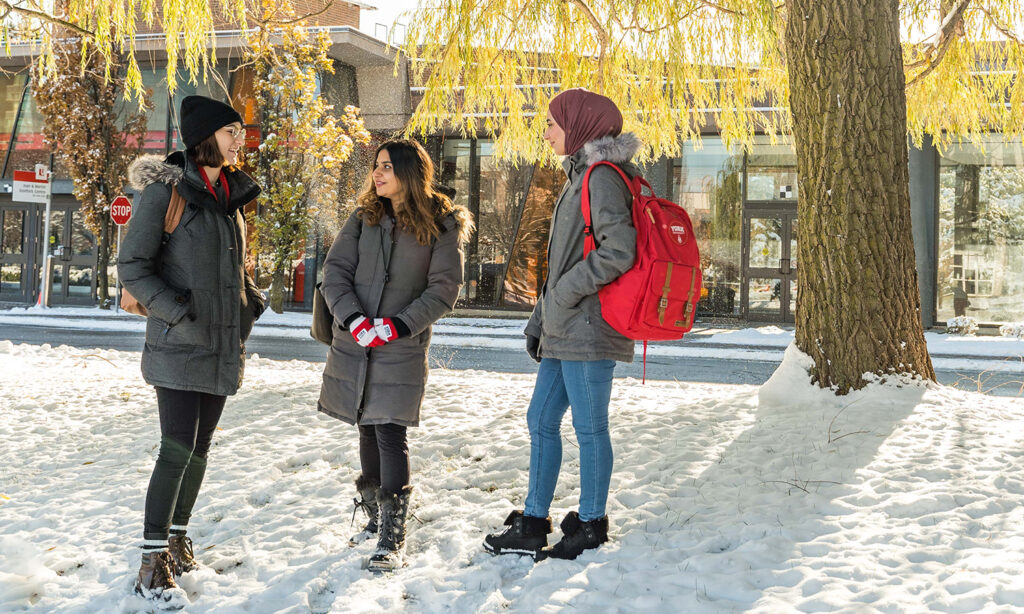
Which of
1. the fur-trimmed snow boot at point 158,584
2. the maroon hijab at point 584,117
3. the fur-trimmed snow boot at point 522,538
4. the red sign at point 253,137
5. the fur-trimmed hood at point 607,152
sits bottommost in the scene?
the fur-trimmed snow boot at point 158,584

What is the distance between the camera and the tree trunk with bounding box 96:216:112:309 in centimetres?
1844

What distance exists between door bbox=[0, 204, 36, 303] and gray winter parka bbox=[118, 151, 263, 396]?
2139 centimetres

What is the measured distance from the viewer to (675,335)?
3.09 meters

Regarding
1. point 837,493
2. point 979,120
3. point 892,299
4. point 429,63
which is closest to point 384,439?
point 837,493

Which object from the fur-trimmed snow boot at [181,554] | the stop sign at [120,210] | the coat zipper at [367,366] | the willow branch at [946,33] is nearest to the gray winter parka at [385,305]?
the coat zipper at [367,366]

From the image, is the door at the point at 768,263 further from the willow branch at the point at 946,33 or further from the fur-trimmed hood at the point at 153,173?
the fur-trimmed hood at the point at 153,173

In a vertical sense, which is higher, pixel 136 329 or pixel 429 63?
pixel 429 63

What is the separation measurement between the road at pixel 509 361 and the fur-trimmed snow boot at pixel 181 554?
20.4 ft

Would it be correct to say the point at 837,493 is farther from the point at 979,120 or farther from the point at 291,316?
the point at 291,316

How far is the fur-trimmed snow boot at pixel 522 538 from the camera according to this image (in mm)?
3213

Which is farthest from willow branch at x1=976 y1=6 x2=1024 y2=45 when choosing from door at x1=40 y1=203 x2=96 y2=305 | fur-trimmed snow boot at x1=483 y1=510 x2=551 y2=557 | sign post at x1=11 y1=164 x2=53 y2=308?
door at x1=40 y1=203 x2=96 y2=305

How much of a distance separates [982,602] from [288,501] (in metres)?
3.00

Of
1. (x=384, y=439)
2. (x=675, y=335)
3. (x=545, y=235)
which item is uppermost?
(x=545, y=235)

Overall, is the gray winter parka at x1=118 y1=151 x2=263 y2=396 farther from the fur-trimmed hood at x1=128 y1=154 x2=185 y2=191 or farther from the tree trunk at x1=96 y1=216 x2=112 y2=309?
the tree trunk at x1=96 y1=216 x2=112 y2=309
